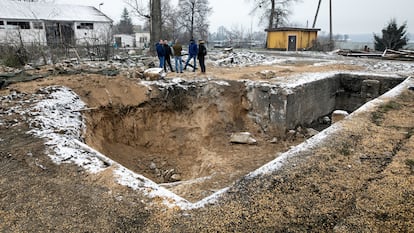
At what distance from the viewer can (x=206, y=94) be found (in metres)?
9.40

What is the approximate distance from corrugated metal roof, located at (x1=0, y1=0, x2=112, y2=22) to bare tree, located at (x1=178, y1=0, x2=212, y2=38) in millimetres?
10892

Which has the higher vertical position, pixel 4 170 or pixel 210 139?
pixel 4 170

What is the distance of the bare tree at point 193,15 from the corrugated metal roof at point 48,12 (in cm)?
1089

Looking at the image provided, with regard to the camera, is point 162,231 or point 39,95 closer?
point 162,231

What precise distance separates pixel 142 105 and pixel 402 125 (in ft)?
20.5

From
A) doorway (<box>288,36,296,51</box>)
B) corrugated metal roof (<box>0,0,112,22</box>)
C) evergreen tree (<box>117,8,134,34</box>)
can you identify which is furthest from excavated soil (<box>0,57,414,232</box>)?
evergreen tree (<box>117,8,134,34</box>)

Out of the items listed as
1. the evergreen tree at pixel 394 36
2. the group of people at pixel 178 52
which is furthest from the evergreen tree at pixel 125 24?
the group of people at pixel 178 52

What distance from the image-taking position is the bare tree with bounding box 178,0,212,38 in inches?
1539

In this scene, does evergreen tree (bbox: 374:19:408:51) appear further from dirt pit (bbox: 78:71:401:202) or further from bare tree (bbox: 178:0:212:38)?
bare tree (bbox: 178:0:212:38)

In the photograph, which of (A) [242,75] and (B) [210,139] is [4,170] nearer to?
(B) [210,139]

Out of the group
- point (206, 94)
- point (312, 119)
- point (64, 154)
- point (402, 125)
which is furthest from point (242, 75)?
point (64, 154)

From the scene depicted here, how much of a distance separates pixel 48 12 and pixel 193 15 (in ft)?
56.6

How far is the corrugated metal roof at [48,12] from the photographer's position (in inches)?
1053

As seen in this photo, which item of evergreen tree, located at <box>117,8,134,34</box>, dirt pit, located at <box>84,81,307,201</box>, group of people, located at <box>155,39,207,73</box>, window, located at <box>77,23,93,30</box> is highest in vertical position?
evergreen tree, located at <box>117,8,134,34</box>
